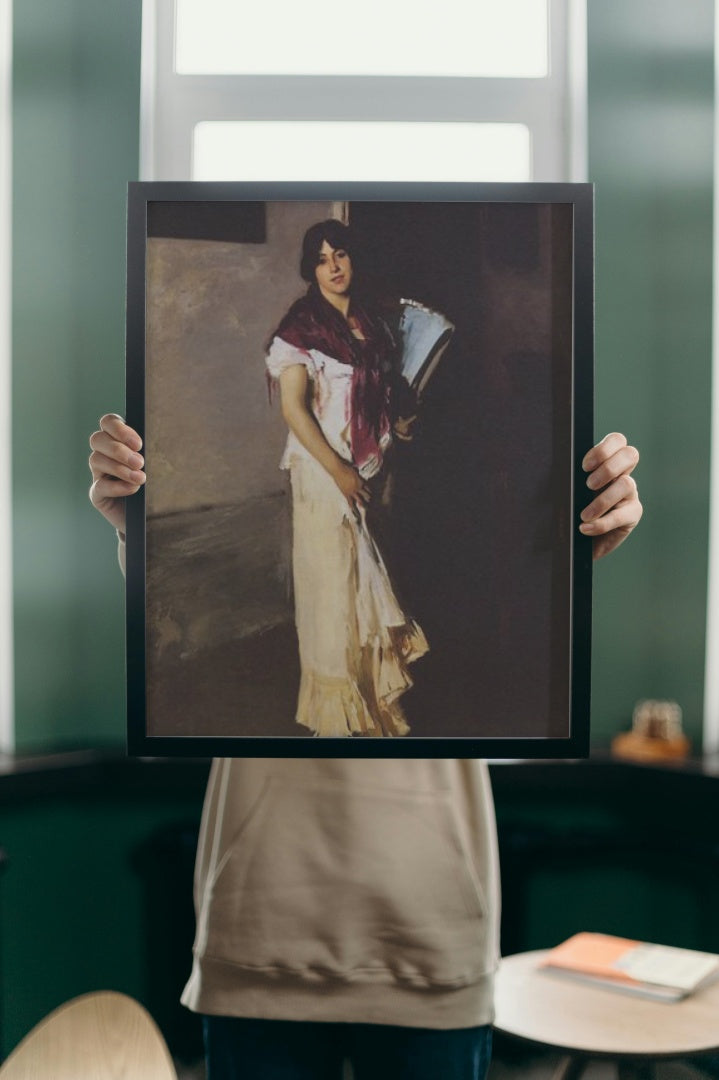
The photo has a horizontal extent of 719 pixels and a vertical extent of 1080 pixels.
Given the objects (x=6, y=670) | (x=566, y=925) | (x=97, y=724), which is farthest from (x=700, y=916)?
(x=6, y=670)

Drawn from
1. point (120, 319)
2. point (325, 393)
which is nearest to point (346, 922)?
point (325, 393)

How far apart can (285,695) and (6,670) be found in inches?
67.1

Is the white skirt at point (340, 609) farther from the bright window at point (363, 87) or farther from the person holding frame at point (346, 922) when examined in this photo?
the bright window at point (363, 87)

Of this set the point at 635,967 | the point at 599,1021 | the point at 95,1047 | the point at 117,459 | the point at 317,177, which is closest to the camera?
the point at 95,1047

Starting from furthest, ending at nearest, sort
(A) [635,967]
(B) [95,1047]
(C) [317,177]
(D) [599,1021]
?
(C) [317,177]
(A) [635,967]
(D) [599,1021]
(B) [95,1047]

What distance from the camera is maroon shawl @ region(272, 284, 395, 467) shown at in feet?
3.53

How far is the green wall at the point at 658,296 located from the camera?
2.57m

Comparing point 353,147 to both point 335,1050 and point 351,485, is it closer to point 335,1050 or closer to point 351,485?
point 351,485

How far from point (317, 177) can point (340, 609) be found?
1.74 m

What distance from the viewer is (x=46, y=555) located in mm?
2574

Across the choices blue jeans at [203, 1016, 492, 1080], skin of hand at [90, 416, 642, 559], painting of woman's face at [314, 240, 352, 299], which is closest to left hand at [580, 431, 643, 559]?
skin of hand at [90, 416, 642, 559]

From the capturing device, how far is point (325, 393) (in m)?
1.08

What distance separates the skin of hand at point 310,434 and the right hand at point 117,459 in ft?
0.51

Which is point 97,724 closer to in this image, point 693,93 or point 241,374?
point 241,374
